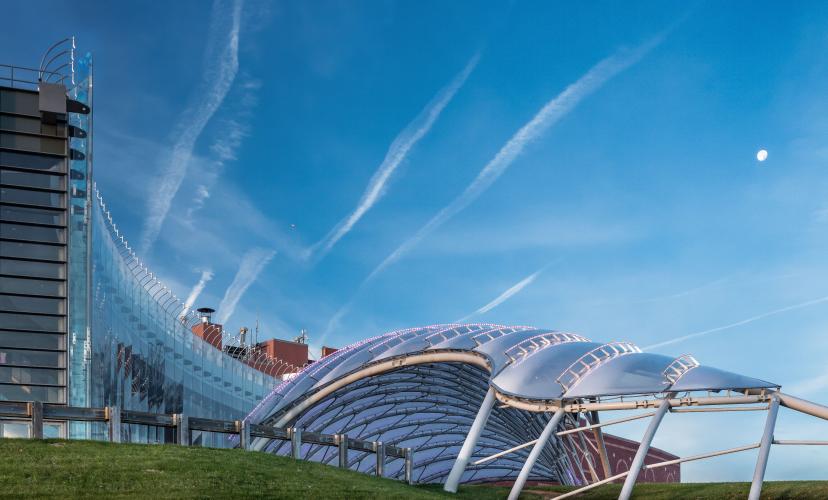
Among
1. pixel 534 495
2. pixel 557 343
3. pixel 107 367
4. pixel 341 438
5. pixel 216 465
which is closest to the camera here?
pixel 216 465

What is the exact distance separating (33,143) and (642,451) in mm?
26807

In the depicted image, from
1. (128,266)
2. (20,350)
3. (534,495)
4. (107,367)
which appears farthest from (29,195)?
(534,495)

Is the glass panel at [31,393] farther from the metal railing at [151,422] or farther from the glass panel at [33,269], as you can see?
the metal railing at [151,422]

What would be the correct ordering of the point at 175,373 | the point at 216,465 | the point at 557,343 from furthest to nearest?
the point at 175,373 → the point at 557,343 → the point at 216,465

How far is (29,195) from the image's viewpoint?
40.0 m

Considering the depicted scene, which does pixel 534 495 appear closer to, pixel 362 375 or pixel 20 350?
pixel 362 375

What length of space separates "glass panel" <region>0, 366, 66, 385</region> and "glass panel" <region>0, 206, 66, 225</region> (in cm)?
599

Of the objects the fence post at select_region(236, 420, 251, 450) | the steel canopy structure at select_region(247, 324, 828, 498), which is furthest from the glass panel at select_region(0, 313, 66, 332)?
the fence post at select_region(236, 420, 251, 450)

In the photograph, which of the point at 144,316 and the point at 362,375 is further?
the point at 144,316

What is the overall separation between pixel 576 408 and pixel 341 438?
10750 millimetres

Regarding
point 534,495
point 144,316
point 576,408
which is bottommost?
point 534,495

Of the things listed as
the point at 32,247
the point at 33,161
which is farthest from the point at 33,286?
the point at 33,161

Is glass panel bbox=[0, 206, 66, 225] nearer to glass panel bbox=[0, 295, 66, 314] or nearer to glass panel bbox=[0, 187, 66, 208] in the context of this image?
glass panel bbox=[0, 187, 66, 208]

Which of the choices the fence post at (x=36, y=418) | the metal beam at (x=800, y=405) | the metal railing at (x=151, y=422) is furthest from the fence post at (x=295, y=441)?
the metal beam at (x=800, y=405)
